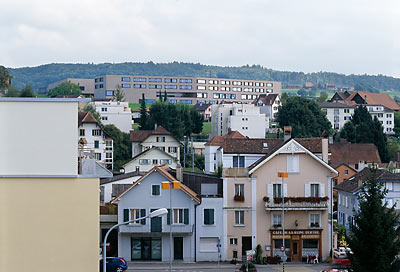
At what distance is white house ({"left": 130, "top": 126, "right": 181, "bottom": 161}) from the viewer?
121312mm

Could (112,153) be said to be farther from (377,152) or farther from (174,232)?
(174,232)

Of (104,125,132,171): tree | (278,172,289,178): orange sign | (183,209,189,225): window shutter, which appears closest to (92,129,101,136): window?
(104,125,132,171): tree

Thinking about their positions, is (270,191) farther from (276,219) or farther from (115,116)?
(115,116)

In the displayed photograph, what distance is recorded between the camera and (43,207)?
1622cm

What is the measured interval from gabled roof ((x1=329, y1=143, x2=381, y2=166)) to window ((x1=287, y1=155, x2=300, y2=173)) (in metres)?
67.9

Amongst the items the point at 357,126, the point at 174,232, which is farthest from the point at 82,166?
the point at 357,126

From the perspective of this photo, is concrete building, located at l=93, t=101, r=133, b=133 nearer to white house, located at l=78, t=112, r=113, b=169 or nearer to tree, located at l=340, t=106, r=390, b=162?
white house, located at l=78, t=112, r=113, b=169

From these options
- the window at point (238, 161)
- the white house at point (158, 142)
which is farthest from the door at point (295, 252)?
the white house at point (158, 142)

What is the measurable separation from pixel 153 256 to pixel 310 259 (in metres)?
11.1

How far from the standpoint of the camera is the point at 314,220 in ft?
179

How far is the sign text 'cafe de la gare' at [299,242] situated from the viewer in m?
53.7

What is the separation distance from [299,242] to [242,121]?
104840 millimetres

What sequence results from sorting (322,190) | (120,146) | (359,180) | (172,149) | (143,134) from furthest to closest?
(120,146), (143,134), (172,149), (359,180), (322,190)

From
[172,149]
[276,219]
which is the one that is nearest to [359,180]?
[276,219]
